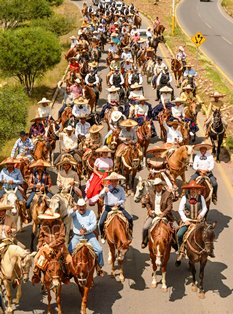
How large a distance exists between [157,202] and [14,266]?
3.70m

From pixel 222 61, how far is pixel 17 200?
28273 millimetres

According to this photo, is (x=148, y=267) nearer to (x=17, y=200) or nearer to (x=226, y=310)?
(x=226, y=310)

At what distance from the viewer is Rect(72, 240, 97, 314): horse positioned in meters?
Result: 11.7

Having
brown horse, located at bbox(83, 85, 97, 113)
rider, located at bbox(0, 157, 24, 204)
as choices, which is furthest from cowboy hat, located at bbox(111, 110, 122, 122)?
rider, located at bbox(0, 157, 24, 204)

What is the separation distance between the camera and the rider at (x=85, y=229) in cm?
1227

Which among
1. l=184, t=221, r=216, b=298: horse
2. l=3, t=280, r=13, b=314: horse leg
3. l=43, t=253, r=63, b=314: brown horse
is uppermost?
l=184, t=221, r=216, b=298: horse

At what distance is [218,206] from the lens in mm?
17656

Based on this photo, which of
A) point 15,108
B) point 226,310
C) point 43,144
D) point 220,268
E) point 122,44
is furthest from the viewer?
point 122,44

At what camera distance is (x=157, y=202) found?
13.3 metres

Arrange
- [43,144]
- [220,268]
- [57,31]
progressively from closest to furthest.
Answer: [220,268]
[43,144]
[57,31]

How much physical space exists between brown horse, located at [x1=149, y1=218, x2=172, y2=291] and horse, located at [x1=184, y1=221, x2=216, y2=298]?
0.46 meters

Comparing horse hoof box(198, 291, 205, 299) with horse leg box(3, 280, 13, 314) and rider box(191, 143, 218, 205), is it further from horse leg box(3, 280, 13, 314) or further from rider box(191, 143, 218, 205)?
horse leg box(3, 280, 13, 314)

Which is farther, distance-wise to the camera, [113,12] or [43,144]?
[113,12]

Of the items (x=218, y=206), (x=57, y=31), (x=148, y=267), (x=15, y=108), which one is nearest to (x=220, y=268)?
(x=148, y=267)
